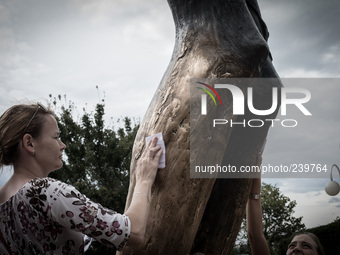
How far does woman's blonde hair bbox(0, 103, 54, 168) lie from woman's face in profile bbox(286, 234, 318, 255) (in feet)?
7.90

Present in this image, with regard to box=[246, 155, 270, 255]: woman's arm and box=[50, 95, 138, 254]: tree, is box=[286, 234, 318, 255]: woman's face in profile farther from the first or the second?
box=[50, 95, 138, 254]: tree

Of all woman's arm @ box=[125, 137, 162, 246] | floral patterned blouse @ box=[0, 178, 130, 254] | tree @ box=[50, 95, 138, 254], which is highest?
tree @ box=[50, 95, 138, 254]

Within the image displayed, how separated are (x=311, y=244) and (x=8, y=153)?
8.45 feet

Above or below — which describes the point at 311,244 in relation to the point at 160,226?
above

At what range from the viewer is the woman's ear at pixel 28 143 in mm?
1719

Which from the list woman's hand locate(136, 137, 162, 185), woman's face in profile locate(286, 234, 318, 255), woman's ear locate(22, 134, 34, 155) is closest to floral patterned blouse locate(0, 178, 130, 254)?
woman's ear locate(22, 134, 34, 155)

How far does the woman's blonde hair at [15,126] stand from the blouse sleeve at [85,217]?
32 centimetres

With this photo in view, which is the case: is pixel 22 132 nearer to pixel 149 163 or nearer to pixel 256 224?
pixel 149 163

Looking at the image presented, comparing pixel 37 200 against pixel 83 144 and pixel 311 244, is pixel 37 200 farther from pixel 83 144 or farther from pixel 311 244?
pixel 83 144

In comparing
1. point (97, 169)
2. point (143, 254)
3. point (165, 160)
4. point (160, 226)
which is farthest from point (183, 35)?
point (97, 169)

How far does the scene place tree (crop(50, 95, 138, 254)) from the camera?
423 inches

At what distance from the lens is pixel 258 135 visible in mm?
2674

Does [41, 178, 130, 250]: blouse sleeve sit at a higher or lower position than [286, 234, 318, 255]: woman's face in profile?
lower

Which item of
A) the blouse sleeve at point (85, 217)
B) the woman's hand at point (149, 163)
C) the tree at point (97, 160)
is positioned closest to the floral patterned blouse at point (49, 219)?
the blouse sleeve at point (85, 217)
